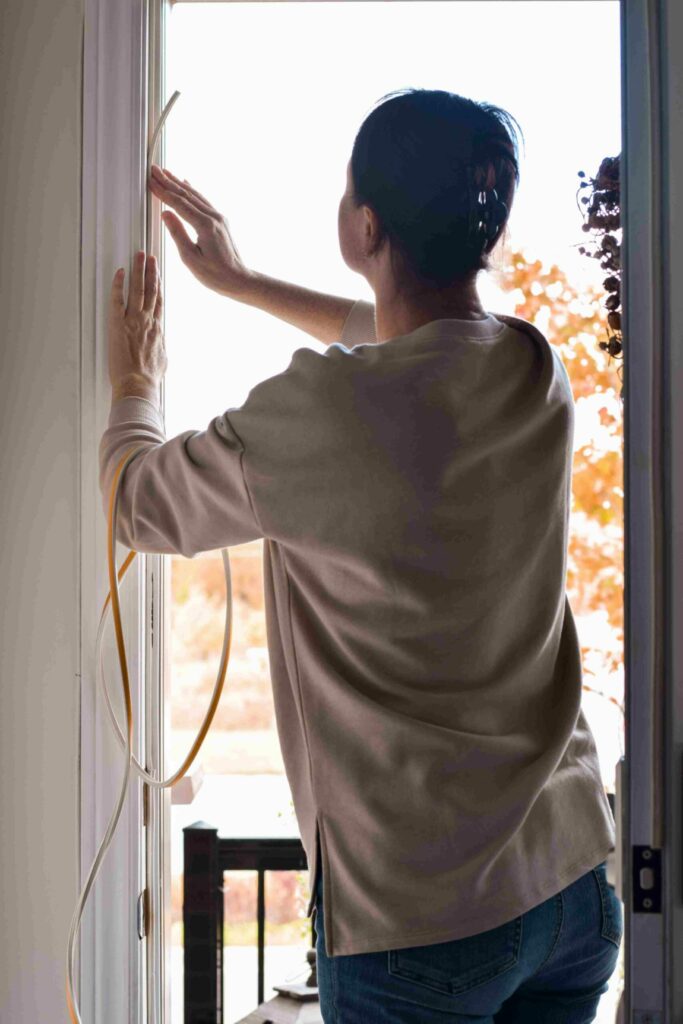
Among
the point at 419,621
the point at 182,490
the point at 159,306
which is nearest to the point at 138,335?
the point at 159,306

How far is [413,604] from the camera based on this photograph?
790 mm

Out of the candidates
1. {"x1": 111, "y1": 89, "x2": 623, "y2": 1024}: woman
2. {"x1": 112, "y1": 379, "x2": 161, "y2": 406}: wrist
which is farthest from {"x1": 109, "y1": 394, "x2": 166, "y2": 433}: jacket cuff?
{"x1": 111, "y1": 89, "x2": 623, "y2": 1024}: woman

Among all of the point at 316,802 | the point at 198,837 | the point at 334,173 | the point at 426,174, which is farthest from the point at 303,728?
the point at 334,173

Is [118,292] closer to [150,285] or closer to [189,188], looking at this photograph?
[150,285]

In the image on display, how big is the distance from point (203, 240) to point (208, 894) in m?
1.08

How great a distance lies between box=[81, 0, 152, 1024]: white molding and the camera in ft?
3.50

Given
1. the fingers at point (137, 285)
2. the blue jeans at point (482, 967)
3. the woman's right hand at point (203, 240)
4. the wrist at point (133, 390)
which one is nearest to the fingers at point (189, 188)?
the woman's right hand at point (203, 240)

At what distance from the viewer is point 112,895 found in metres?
1.08

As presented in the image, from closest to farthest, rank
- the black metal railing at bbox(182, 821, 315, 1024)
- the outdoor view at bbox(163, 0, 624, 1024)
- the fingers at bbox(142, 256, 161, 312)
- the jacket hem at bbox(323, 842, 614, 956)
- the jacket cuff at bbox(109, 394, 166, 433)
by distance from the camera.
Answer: the jacket hem at bbox(323, 842, 614, 956) → the jacket cuff at bbox(109, 394, 166, 433) → the fingers at bbox(142, 256, 161, 312) → the outdoor view at bbox(163, 0, 624, 1024) → the black metal railing at bbox(182, 821, 315, 1024)

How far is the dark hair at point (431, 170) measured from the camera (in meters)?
0.85

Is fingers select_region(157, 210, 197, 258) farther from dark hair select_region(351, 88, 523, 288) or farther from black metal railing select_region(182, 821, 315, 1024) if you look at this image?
black metal railing select_region(182, 821, 315, 1024)

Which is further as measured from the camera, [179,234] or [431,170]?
[179,234]

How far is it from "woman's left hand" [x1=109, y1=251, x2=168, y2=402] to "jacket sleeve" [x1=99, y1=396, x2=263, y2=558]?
0.27 feet

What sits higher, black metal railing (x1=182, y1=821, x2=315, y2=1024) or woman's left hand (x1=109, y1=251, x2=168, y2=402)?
woman's left hand (x1=109, y1=251, x2=168, y2=402)
